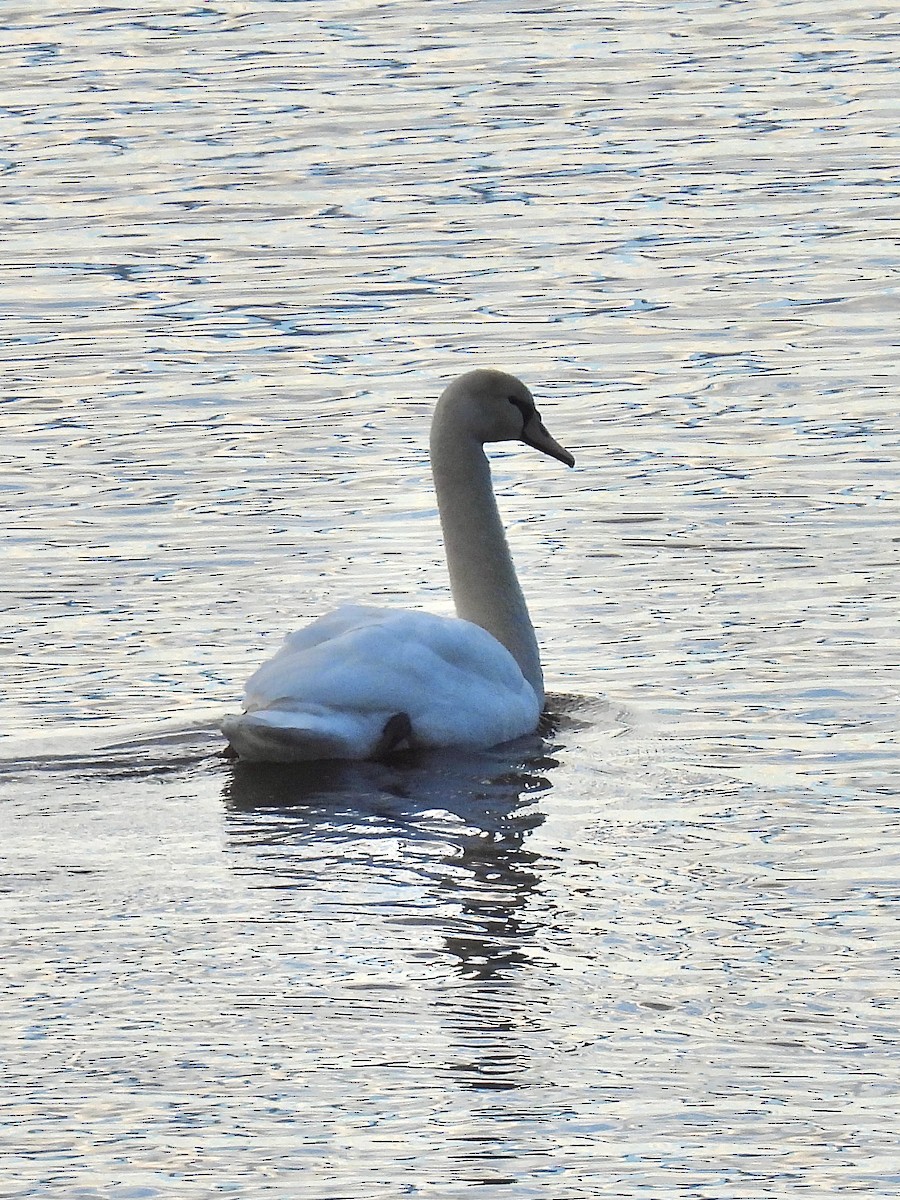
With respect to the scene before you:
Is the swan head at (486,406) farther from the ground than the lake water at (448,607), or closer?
farther from the ground

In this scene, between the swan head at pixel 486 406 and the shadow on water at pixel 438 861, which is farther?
the swan head at pixel 486 406

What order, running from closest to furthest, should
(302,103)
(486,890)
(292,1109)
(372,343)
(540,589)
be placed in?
(292,1109), (486,890), (540,589), (372,343), (302,103)

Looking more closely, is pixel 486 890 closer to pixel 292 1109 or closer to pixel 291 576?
pixel 292 1109

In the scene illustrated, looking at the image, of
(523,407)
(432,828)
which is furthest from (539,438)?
(432,828)

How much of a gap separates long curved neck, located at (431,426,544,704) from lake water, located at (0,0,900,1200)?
388mm

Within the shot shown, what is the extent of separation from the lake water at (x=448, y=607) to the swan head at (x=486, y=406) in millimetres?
871

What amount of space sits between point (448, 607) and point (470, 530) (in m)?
0.83

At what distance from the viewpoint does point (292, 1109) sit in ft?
19.9

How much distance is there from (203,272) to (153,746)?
7.37 m

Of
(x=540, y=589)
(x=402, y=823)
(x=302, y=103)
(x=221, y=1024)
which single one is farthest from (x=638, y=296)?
(x=221, y=1024)

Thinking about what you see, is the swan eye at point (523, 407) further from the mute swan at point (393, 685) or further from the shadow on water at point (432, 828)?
the shadow on water at point (432, 828)

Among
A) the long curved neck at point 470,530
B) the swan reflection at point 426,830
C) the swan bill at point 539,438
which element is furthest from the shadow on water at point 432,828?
the swan bill at point 539,438

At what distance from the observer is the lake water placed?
6.18 metres

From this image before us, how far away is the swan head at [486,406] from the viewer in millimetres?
10031
